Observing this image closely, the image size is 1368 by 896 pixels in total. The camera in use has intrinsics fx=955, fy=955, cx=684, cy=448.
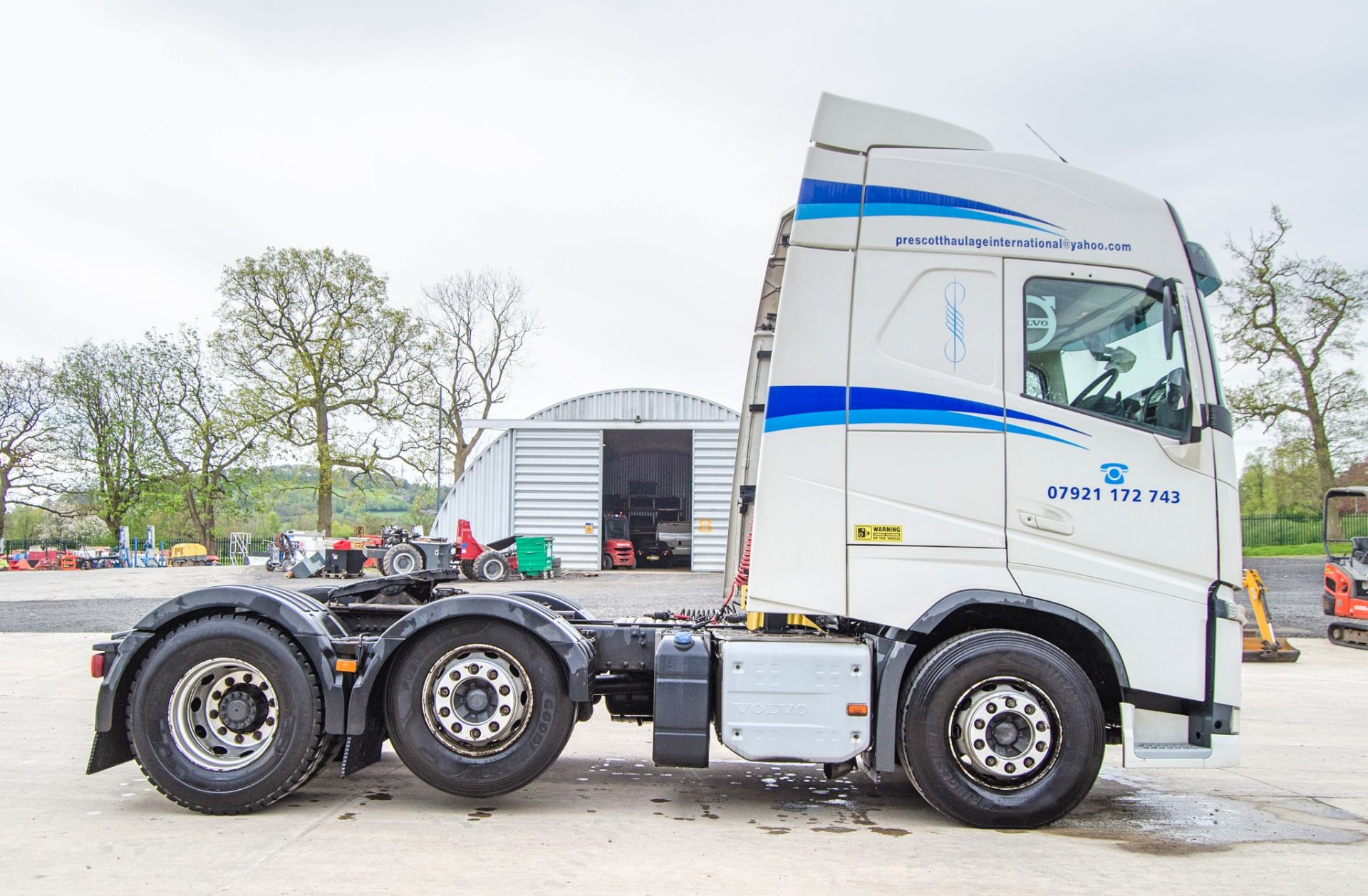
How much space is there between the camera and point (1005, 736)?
4969 mm

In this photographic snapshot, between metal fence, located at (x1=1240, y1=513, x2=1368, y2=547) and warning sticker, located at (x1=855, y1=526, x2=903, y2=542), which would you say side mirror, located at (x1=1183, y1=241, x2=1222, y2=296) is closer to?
warning sticker, located at (x1=855, y1=526, x2=903, y2=542)

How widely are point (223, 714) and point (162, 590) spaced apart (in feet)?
63.6

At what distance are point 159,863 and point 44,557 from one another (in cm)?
3702

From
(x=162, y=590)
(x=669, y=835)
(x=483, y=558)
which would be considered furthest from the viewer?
(x=483, y=558)

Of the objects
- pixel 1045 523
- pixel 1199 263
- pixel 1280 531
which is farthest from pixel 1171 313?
pixel 1280 531

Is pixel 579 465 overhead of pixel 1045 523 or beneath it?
overhead


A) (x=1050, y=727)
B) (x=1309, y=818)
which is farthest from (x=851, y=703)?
(x=1309, y=818)

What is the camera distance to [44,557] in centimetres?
3481

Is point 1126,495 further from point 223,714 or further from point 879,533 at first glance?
point 223,714

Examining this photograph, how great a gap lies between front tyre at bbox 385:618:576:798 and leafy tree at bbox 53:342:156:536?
40.3 metres

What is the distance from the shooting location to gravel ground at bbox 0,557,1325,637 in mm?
16531

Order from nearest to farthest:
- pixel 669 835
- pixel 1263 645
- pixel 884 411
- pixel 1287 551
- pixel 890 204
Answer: pixel 669 835
pixel 884 411
pixel 890 204
pixel 1263 645
pixel 1287 551

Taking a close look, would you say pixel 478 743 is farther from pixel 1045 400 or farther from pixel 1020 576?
pixel 1045 400

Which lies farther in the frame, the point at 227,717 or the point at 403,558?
the point at 403,558
